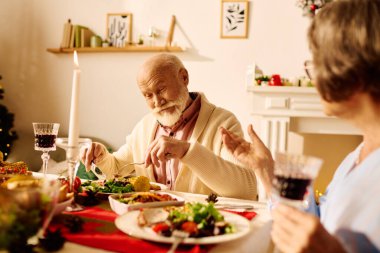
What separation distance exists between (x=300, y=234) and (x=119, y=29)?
3.75 m

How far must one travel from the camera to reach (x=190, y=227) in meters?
0.86

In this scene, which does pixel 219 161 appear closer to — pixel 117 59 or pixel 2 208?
pixel 2 208

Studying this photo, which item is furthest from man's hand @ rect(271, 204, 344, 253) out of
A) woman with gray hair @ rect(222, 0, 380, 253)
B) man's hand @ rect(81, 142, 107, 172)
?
man's hand @ rect(81, 142, 107, 172)

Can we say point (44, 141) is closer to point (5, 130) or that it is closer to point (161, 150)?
point (161, 150)

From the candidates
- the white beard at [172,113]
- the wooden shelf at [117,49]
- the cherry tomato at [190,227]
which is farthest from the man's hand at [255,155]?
the wooden shelf at [117,49]

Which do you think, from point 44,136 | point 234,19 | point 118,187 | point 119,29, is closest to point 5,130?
point 119,29

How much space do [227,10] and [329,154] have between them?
1784 millimetres

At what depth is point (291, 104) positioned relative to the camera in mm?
3441

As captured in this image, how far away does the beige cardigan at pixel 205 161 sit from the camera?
4.94 feet

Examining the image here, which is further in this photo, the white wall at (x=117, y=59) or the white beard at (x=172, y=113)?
the white wall at (x=117, y=59)

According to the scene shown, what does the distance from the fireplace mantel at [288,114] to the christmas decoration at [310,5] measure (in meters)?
0.81

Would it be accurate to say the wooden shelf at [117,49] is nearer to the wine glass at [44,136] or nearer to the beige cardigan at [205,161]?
the beige cardigan at [205,161]

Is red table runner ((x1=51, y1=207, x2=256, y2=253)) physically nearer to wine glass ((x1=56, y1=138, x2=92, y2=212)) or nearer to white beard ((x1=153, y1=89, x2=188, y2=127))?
wine glass ((x1=56, y1=138, x2=92, y2=212))

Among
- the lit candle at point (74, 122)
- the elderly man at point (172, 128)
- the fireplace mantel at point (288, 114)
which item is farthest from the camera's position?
the fireplace mantel at point (288, 114)
